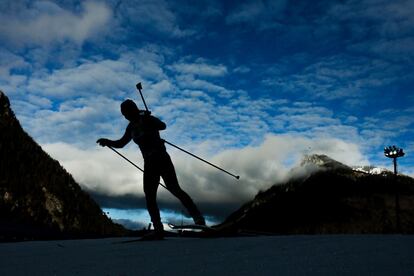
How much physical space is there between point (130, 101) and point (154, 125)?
0.62m

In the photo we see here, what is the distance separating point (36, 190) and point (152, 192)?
103301 millimetres

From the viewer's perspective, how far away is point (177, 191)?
24.4ft

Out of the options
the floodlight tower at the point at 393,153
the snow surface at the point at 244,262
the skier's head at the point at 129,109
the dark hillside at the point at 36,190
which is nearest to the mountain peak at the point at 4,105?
the dark hillside at the point at 36,190

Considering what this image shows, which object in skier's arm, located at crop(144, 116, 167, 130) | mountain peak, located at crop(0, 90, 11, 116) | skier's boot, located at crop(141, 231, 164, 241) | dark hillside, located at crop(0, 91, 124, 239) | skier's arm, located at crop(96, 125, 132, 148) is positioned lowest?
skier's boot, located at crop(141, 231, 164, 241)

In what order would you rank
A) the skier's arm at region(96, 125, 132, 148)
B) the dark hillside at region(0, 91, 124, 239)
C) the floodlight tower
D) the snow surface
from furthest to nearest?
the dark hillside at region(0, 91, 124, 239) < the floodlight tower < the skier's arm at region(96, 125, 132, 148) < the snow surface

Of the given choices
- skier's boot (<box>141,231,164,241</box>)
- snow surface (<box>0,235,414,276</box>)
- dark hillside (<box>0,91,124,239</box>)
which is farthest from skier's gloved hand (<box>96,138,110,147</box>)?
dark hillside (<box>0,91,124,239</box>)

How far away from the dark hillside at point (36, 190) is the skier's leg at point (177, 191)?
85.9 meters

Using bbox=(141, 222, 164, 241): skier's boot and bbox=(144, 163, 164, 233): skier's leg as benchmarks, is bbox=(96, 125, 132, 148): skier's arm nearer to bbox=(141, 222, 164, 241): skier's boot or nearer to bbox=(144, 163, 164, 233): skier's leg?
bbox=(144, 163, 164, 233): skier's leg

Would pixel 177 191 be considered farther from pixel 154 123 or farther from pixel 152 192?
pixel 154 123

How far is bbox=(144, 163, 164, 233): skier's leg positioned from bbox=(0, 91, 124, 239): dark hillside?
85.6 meters

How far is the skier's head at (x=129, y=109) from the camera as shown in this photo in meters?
7.60

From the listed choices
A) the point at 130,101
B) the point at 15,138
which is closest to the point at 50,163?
the point at 15,138

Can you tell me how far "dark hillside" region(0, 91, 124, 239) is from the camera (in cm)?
9362

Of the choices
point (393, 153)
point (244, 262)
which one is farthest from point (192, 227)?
point (393, 153)
